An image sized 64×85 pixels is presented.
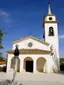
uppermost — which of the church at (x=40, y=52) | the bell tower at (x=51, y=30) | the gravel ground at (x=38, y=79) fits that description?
the bell tower at (x=51, y=30)

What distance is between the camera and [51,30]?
26172mm

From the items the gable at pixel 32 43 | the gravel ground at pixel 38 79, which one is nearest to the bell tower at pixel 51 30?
the gable at pixel 32 43

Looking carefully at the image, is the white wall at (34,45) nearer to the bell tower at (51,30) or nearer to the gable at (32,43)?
the gable at (32,43)

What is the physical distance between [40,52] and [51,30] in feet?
23.0

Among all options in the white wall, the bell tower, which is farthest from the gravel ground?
the bell tower

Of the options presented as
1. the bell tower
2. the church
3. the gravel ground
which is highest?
the bell tower

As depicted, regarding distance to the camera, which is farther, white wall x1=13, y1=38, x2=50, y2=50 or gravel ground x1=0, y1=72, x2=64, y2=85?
white wall x1=13, y1=38, x2=50, y2=50

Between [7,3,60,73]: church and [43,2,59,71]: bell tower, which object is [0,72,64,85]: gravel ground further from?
[43,2,59,71]: bell tower

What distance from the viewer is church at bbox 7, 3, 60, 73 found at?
839 inches

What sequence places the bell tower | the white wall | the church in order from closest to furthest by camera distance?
the church
the white wall
the bell tower

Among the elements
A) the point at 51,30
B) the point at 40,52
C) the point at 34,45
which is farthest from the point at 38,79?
the point at 51,30

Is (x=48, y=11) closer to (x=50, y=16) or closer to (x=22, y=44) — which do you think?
(x=50, y=16)

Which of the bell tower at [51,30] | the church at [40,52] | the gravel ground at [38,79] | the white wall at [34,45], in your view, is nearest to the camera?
the gravel ground at [38,79]

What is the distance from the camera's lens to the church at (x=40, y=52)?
69.9ft
